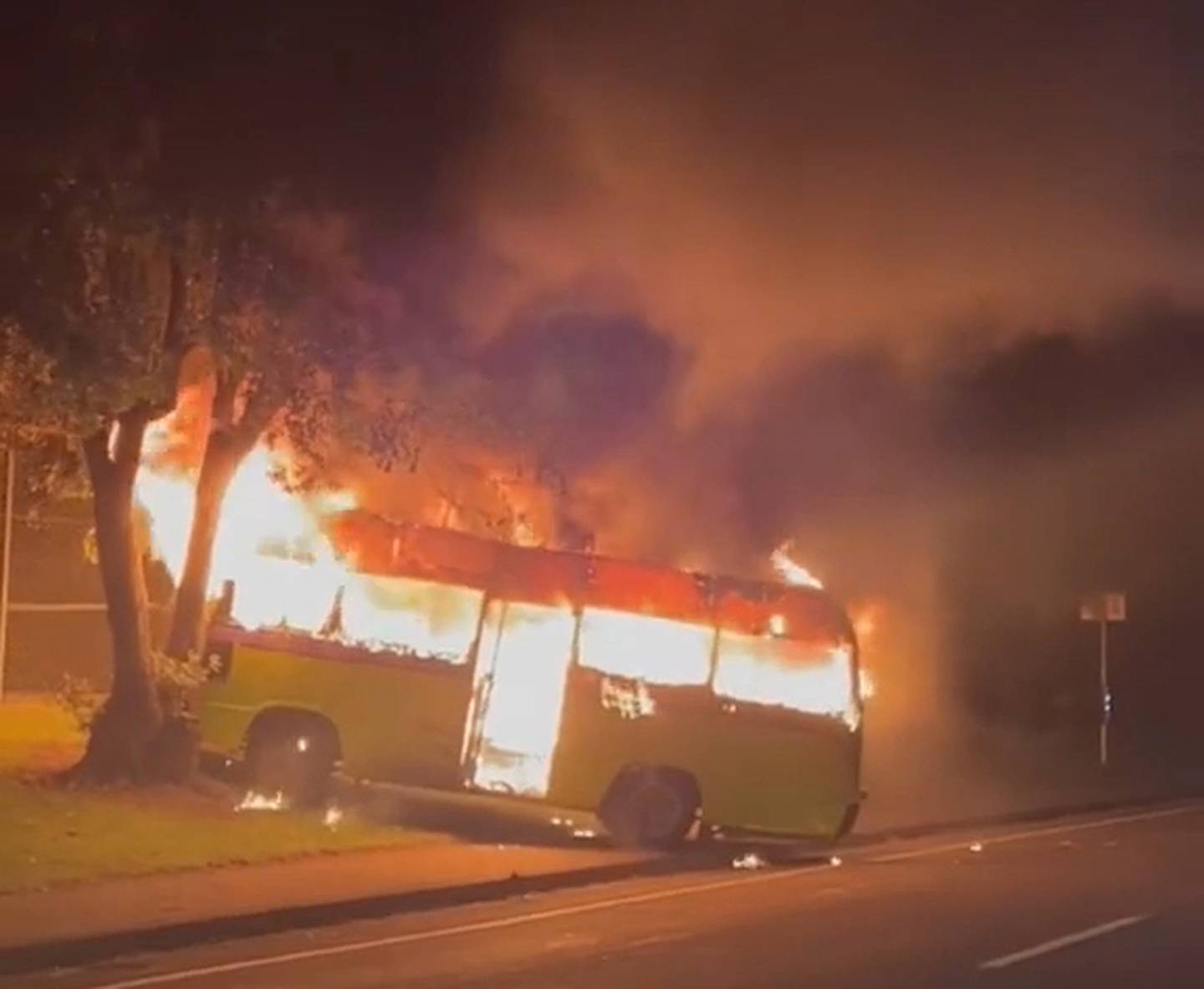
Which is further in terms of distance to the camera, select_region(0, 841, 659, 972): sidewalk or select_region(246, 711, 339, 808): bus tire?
select_region(246, 711, 339, 808): bus tire

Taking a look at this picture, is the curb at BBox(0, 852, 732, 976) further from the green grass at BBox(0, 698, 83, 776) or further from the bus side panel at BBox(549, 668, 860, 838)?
the green grass at BBox(0, 698, 83, 776)

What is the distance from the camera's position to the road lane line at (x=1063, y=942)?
13094mm

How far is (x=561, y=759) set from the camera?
1964 centimetres

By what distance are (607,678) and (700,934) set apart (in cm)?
560

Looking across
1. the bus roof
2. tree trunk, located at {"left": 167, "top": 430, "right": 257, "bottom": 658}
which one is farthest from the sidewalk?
tree trunk, located at {"left": 167, "top": 430, "right": 257, "bottom": 658}

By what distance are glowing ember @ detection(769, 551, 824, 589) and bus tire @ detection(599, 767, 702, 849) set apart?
6.52 feet

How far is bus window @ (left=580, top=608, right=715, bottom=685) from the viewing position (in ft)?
64.4

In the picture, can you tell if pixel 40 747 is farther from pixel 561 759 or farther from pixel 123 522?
pixel 561 759

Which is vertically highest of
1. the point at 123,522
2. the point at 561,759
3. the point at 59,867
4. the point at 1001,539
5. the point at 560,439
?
the point at 1001,539

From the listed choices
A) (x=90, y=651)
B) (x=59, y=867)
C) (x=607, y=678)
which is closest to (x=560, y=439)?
(x=607, y=678)

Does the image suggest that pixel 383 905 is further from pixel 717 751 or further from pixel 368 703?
pixel 717 751

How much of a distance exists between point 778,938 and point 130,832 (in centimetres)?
582

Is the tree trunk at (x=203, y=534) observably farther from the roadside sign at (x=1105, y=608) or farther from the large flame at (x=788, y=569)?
the roadside sign at (x=1105, y=608)

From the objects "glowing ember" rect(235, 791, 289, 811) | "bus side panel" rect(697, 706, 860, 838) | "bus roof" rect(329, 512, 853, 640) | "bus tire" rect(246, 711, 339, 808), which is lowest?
"glowing ember" rect(235, 791, 289, 811)
